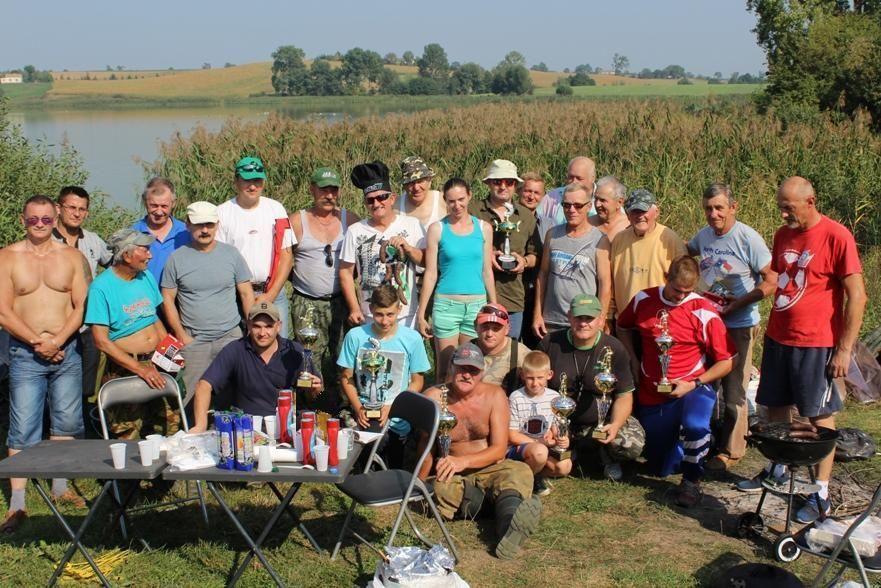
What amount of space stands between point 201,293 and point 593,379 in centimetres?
264

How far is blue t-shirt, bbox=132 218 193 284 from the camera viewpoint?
6.23m

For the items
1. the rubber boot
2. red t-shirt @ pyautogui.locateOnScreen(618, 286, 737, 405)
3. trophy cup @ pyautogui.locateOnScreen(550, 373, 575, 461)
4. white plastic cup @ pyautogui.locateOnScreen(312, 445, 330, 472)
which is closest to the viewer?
white plastic cup @ pyautogui.locateOnScreen(312, 445, 330, 472)

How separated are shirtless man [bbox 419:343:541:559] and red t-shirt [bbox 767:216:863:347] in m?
1.79

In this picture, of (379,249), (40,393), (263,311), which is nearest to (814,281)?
(379,249)

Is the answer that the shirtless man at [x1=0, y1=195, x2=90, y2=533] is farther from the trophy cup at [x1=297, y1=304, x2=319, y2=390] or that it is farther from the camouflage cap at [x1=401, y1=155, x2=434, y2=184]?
the camouflage cap at [x1=401, y1=155, x2=434, y2=184]

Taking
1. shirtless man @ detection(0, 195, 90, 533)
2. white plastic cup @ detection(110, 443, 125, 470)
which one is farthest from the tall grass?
white plastic cup @ detection(110, 443, 125, 470)

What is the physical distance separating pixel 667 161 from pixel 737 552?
812 cm

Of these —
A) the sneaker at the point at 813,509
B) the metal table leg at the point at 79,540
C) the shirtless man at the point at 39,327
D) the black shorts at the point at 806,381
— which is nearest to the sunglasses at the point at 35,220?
the shirtless man at the point at 39,327

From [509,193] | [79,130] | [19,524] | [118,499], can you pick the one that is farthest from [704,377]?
[79,130]

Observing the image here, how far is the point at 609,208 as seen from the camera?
6.53 m

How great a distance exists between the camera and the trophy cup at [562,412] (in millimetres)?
5539

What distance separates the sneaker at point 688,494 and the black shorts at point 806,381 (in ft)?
2.49

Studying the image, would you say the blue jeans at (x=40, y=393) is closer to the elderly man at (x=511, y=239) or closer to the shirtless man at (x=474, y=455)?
the shirtless man at (x=474, y=455)

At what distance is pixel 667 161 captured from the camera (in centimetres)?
1232
